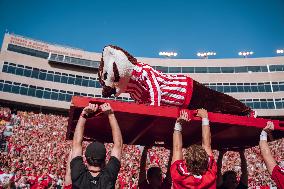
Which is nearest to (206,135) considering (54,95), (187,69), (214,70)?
(54,95)

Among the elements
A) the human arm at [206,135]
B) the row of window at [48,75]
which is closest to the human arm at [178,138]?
the human arm at [206,135]

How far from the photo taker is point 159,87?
4.57 meters

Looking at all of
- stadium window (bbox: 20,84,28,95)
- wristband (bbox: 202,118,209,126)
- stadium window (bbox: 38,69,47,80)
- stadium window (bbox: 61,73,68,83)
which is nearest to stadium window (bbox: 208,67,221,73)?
stadium window (bbox: 61,73,68,83)

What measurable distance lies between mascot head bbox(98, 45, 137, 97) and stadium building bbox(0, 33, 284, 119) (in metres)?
32.2

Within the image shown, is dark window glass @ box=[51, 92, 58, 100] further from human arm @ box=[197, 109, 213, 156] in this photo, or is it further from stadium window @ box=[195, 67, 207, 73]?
human arm @ box=[197, 109, 213, 156]

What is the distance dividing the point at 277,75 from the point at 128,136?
39.1m

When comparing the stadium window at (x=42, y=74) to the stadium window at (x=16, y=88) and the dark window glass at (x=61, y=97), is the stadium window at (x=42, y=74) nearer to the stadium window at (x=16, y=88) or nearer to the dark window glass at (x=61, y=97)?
the stadium window at (x=16, y=88)

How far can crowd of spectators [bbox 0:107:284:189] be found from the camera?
12.8 meters

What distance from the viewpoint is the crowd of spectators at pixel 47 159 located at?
12789 mm

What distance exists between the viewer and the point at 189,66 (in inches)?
1630

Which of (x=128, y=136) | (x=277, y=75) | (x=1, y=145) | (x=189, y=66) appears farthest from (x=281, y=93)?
(x=128, y=136)

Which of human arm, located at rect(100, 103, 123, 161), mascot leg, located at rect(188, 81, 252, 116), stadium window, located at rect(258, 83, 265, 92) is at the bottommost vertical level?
human arm, located at rect(100, 103, 123, 161)

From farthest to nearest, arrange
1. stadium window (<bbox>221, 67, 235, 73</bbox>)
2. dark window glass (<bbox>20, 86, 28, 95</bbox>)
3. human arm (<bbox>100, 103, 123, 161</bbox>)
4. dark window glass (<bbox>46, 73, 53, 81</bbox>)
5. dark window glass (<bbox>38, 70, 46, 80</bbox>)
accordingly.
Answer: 1. stadium window (<bbox>221, 67, 235, 73</bbox>)
2. dark window glass (<bbox>46, 73, 53, 81</bbox>)
3. dark window glass (<bbox>38, 70, 46, 80</bbox>)
4. dark window glass (<bbox>20, 86, 28, 95</bbox>)
5. human arm (<bbox>100, 103, 123, 161</bbox>)

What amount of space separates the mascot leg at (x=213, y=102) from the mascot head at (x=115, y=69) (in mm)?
1057
